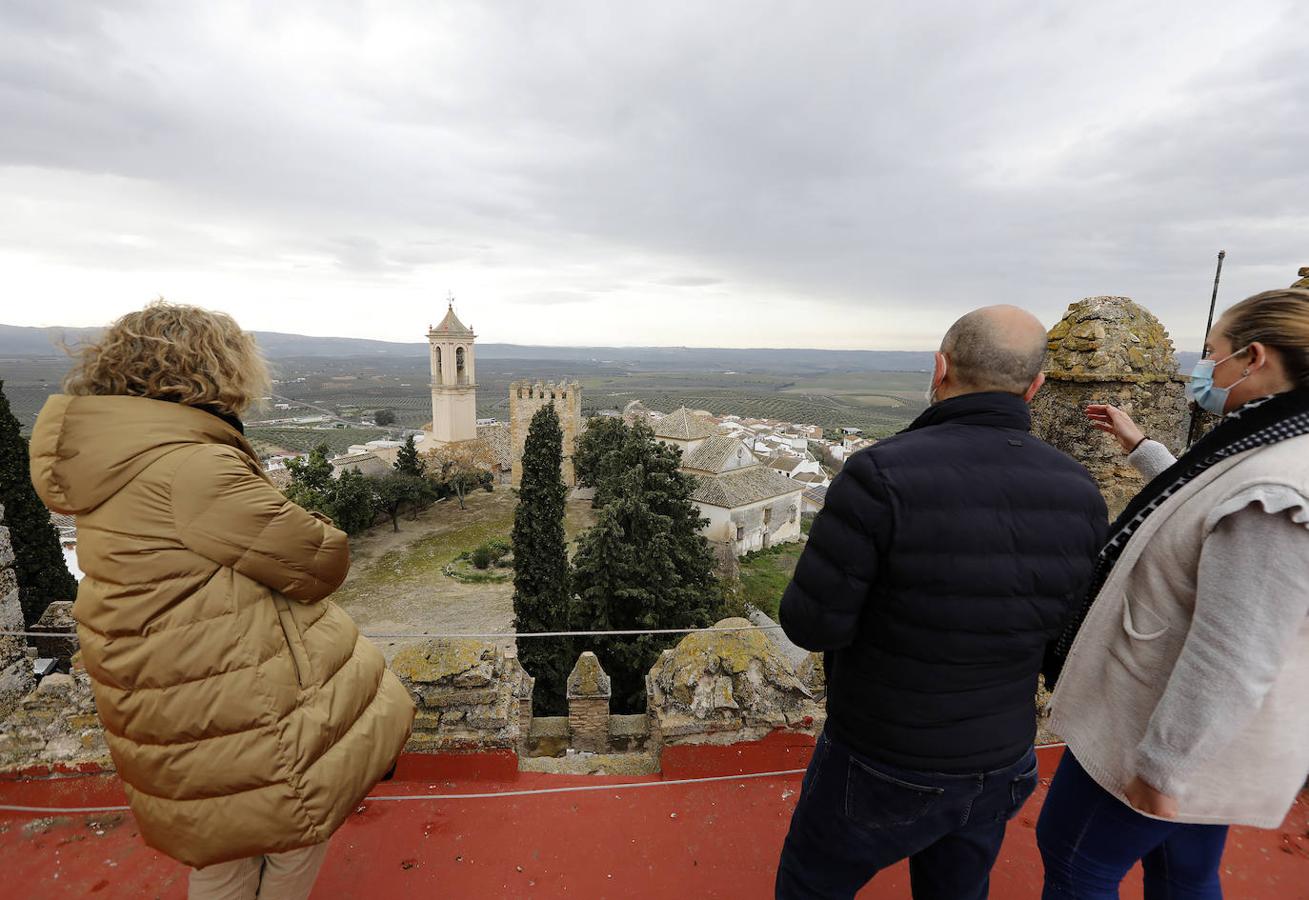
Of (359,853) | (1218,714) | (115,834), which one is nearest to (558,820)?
(359,853)

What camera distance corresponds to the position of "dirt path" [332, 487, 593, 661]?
663 inches

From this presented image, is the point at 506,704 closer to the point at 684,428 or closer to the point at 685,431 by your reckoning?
the point at 685,431

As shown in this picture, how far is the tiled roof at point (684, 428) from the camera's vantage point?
3231cm

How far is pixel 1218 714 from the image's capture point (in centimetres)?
136

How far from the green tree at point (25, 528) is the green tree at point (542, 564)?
8464 mm

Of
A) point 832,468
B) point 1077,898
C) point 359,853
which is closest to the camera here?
point 1077,898

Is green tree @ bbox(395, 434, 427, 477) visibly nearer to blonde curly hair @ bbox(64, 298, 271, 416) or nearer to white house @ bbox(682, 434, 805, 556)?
white house @ bbox(682, 434, 805, 556)

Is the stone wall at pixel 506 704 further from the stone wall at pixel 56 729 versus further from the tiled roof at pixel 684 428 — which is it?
the tiled roof at pixel 684 428

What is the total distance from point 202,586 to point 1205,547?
A: 7.85 ft

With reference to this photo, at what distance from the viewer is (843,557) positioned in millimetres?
1518

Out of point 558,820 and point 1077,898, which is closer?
point 1077,898

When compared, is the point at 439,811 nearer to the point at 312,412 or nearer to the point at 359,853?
the point at 359,853

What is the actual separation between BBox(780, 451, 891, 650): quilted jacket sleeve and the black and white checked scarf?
0.81 metres

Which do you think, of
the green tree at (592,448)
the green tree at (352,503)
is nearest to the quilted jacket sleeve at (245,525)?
the green tree at (352,503)
